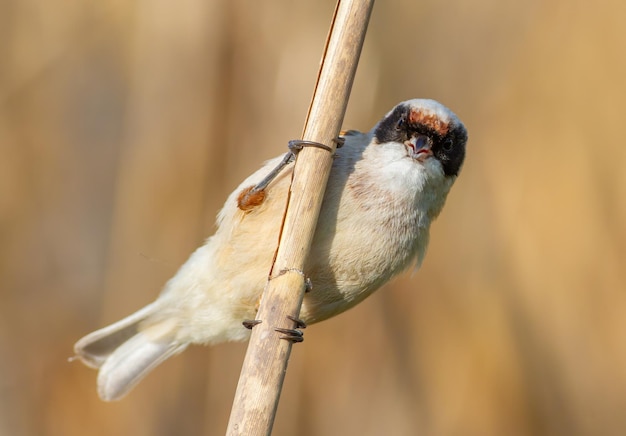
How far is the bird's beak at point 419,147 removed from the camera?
258 centimetres

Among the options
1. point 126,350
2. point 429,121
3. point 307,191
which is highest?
point 429,121

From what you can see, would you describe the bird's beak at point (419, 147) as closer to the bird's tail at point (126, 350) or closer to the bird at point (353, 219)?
the bird at point (353, 219)

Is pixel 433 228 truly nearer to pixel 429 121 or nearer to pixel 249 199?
pixel 429 121

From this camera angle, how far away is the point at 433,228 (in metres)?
4.02

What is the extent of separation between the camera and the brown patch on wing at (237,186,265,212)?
8.50 ft

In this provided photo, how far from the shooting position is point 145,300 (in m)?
3.61

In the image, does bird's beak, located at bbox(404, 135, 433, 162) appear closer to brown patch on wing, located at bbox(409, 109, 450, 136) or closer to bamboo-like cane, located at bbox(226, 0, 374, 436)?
brown patch on wing, located at bbox(409, 109, 450, 136)

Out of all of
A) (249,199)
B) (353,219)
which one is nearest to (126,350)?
(249,199)

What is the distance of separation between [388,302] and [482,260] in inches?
20.9

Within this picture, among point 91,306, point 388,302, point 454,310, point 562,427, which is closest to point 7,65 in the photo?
point 91,306

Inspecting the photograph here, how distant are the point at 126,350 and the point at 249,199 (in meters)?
1.21

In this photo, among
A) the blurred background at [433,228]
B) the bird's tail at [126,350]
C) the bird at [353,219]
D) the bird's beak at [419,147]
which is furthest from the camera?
the blurred background at [433,228]

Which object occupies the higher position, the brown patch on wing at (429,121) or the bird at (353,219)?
the brown patch on wing at (429,121)

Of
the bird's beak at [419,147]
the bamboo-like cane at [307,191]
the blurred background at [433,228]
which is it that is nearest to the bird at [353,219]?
the bird's beak at [419,147]
